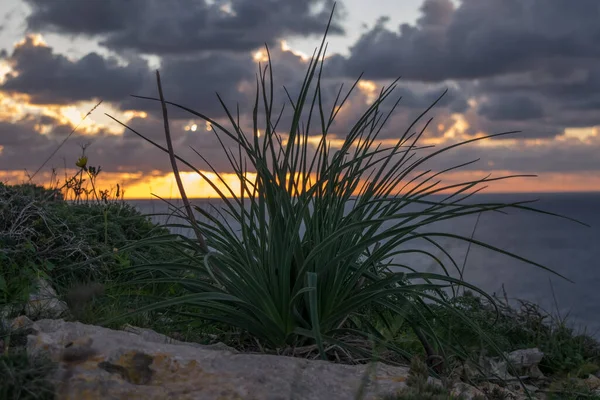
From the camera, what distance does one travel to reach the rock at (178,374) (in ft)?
6.82

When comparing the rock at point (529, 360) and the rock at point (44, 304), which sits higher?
the rock at point (44, 304)

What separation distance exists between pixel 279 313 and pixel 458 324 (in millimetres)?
2959

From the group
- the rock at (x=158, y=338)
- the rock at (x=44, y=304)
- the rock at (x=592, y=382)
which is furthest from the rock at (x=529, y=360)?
the rock at (x=44, y=304)

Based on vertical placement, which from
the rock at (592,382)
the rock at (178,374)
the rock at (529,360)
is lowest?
the rock at (592,382)

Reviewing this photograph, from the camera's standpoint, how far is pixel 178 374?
2.23 m

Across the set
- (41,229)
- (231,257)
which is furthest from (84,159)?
(231,257)

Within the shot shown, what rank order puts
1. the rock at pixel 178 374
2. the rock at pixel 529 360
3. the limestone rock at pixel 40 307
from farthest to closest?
1. the rock at pixel 529 360
2. the limestone rock at pixel 40 307
3. the rock at pixel 178 374

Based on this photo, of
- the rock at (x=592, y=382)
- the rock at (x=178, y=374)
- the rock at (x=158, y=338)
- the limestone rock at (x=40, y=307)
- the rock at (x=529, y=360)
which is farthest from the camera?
the rock at (x=529, y=360)

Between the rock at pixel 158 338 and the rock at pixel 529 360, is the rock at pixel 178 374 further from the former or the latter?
the rock at pixel 529 360

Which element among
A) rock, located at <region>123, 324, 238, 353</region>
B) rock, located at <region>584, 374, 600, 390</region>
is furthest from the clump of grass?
rock, located at <region>584, 374, 600, 390</region>

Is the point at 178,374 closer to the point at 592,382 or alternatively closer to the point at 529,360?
the point at 529,360

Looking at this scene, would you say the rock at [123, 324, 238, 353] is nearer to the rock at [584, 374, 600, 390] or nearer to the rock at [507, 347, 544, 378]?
the rock at [507, 347, 544, 378]

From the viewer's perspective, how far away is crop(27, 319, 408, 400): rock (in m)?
2.08

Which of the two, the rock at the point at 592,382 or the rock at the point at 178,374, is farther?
the rock at the point at 592,382
